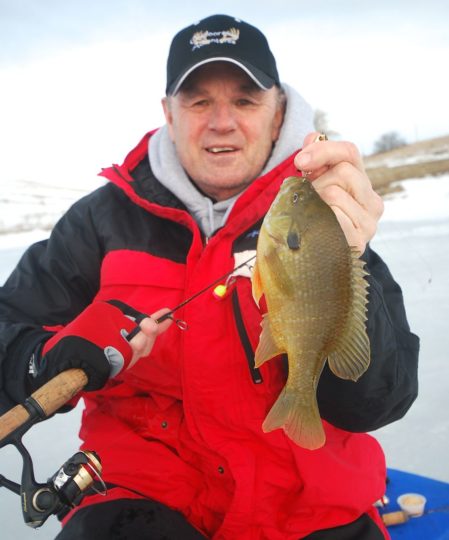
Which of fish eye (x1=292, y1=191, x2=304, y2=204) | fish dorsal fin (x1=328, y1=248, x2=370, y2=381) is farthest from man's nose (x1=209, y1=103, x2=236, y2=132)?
fish dorsal fin (x1=328, y1=248, x2=370, y2=381)

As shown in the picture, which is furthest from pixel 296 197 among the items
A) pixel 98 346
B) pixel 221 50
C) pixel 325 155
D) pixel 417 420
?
pixel 417 420

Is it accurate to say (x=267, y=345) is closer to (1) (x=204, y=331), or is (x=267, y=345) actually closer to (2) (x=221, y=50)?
(1) (x=204, y=331)

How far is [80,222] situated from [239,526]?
1.69m

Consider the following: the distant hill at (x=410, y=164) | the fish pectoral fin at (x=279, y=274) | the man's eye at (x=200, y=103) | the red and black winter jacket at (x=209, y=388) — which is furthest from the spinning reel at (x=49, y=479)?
the distant hill at (x=410, y=164)

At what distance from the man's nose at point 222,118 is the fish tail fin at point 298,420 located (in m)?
1.46

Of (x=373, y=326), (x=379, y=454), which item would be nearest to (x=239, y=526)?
(x=379, y=454)

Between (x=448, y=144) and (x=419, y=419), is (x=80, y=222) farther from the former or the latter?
(x=448, y=144)

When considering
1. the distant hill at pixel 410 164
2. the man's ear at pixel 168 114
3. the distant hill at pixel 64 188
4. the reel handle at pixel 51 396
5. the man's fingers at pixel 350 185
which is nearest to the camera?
the reel handle at pixel 51 396

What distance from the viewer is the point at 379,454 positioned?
229cm

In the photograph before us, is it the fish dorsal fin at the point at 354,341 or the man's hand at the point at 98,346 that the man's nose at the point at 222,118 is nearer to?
the man's hand at the point at 98,346

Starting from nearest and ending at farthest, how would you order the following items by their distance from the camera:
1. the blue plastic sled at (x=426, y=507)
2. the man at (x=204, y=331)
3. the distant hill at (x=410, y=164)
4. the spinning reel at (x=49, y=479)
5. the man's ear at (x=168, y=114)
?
1. the spinning reel at (x=49, y=479)
2. the man at (x=204, y=331)
3. the blue plastic sled at (x=426, y=507)
4. the man's ear at (x=168, y=114)
5. the distant hill at (x=410, y=164)

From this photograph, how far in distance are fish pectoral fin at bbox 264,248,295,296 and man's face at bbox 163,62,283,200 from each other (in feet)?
3.44

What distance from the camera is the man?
1959 millimetres

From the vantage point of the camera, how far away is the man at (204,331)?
1.96 meters
